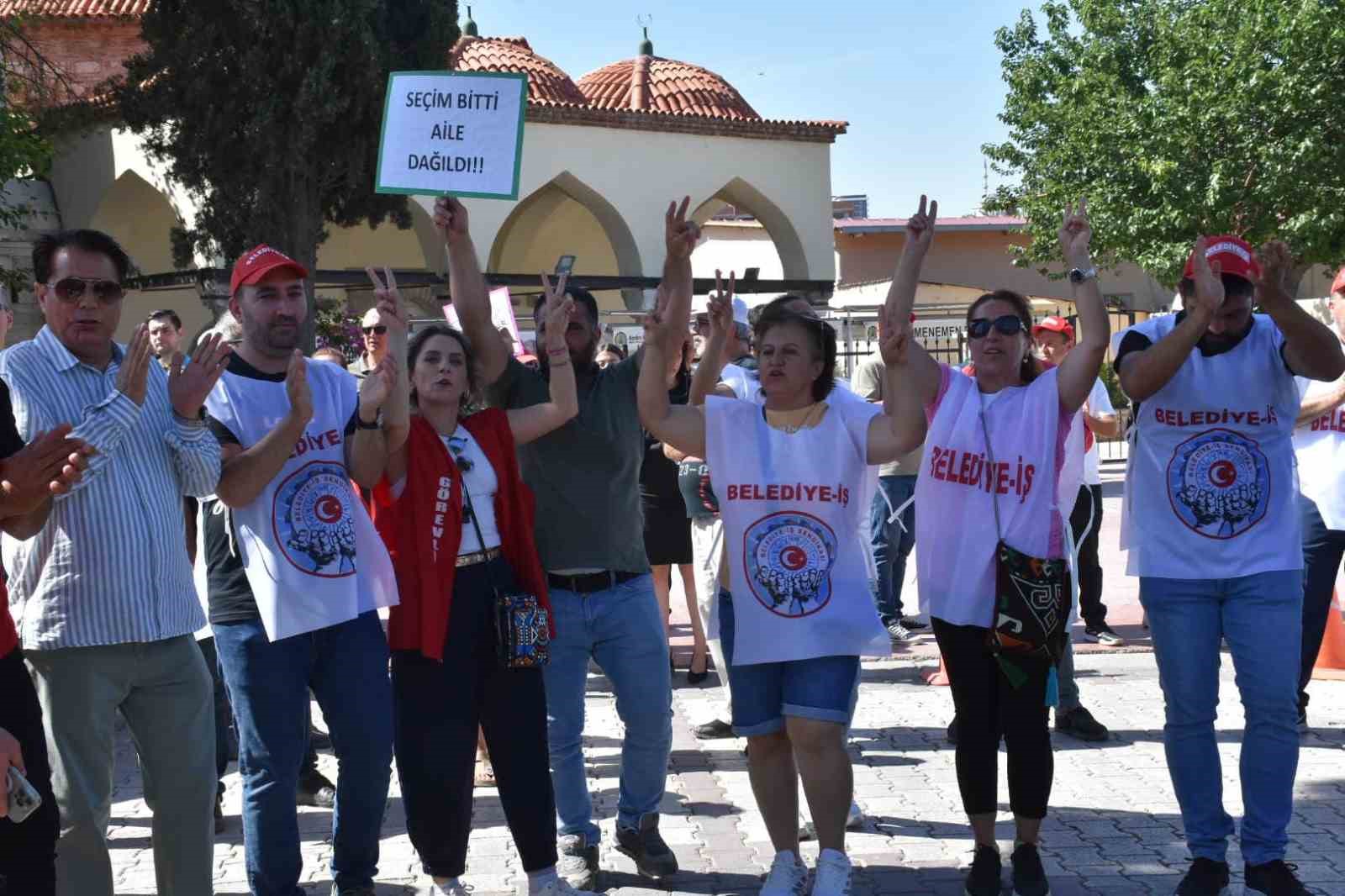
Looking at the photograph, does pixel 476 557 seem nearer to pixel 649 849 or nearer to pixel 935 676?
pixel 649 849

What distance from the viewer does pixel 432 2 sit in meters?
21.4

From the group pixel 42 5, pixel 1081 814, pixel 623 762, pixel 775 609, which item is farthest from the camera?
pixel 42 5

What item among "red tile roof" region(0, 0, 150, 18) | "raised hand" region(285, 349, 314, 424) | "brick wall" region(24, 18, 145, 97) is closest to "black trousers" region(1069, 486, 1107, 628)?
"raised hand" region(285, 349, 314, 424)

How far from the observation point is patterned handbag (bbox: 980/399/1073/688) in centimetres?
492

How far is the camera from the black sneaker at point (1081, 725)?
720 centimetres

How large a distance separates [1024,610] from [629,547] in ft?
4.35

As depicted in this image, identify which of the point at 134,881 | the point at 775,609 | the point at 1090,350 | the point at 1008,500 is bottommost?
the point at 134,881

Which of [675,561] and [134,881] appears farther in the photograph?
[675,561]

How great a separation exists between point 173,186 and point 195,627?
19.6 metres

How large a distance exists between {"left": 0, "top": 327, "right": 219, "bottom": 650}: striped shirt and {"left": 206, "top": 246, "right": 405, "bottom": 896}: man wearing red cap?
0.34 metres

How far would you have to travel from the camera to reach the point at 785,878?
474cm

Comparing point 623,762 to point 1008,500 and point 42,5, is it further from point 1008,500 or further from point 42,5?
point 42,5

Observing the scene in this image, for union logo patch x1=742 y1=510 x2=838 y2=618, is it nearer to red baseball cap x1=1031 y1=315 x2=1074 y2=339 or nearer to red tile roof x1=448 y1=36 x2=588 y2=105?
red baseball cap x1=1031 y1=315 x2=1074 y2=339

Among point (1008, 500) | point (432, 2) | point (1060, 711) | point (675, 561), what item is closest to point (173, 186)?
point (432, 2)
